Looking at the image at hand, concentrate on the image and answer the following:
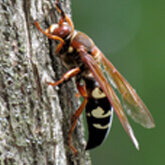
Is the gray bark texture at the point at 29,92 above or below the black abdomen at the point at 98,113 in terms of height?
above

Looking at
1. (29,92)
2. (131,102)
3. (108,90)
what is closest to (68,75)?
(108,90)

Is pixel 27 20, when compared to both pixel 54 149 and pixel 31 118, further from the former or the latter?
pixel 54 149

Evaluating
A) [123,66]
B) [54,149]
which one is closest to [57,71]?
[54,149]

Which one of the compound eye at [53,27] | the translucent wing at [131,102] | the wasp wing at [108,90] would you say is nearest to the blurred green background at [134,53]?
the translucent wing at [131,102]

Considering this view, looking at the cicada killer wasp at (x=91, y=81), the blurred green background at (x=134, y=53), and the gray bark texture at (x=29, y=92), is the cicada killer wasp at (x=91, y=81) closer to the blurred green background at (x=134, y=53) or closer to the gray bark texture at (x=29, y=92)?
the gray bark texture at (x=29, y=92)

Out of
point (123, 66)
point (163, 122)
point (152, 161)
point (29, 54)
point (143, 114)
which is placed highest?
point (29, 54)

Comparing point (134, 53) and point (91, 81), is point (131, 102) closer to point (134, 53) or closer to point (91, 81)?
point (91, 81)
